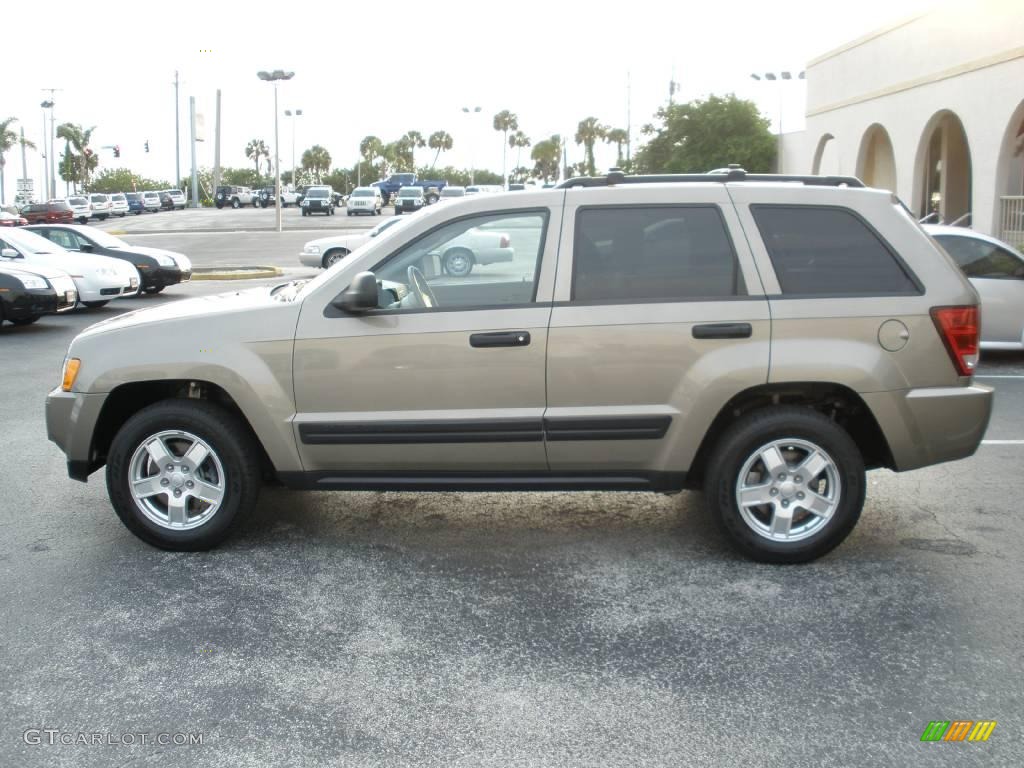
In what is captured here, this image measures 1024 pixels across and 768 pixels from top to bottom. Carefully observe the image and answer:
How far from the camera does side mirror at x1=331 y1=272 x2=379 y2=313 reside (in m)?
5.20

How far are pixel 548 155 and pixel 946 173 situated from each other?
9691cm

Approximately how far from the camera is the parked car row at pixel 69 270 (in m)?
15.4

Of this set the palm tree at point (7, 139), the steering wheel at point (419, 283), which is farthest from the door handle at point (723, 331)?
the palm tree at point (7, 139)

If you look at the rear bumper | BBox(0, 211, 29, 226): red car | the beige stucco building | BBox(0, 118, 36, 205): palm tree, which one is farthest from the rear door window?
BBox(0, 118, 36, 205): palm tree

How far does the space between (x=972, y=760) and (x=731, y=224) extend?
109 inches

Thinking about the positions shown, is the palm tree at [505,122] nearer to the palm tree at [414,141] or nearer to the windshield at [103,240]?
Result: the palm tree at [414,141]

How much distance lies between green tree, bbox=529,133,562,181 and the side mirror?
391 ft

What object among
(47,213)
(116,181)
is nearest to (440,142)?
(116,181)

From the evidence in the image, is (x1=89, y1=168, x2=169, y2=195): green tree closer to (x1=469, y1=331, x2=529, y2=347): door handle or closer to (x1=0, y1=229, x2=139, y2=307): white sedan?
(x1=0, y1=229, x2=139, y2=307): white sedan

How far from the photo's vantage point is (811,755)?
Answer: 3533 mm

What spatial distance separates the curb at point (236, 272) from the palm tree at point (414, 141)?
106m

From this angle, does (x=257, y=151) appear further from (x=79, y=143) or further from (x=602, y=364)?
(x=602, y=364)

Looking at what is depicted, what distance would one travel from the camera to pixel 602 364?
5.25 meters

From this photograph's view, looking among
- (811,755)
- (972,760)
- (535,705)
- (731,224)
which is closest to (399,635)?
(535,705)
